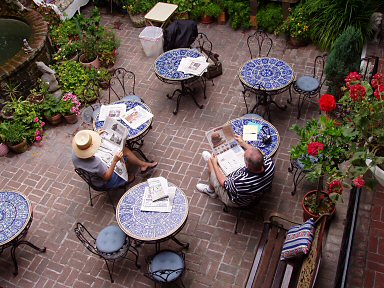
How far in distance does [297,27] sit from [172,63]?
9.52 ft

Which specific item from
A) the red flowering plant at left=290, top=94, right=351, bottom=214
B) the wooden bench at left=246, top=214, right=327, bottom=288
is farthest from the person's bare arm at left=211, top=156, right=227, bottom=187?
the red flowering plant at left=290, top=94, right=351, bottom=214

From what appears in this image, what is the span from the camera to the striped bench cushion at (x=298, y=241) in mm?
4680

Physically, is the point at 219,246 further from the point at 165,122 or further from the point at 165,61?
the point at 165,61

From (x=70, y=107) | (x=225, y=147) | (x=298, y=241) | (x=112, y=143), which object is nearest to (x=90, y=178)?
(x=112, y=143)

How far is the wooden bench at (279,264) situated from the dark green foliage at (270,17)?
5377 mm

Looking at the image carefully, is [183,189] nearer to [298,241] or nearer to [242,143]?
[242,143]

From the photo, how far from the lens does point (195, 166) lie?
7.34 meters

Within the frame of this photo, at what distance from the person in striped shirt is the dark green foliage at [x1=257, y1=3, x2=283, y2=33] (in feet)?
13.8

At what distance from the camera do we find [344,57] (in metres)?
6.90

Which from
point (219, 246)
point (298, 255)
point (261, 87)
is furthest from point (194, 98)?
point (298, 255)

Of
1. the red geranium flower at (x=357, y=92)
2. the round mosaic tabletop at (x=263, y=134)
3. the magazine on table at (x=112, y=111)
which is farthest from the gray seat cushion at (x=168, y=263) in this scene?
the red geranium flower at (x=357, y=92)

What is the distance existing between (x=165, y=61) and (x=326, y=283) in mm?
4788

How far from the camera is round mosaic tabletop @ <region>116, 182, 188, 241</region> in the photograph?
564 cm

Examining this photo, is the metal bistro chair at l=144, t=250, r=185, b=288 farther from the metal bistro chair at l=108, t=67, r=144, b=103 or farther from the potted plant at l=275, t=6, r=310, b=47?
the potted plant at l=275, t=6, r=310, b=47
